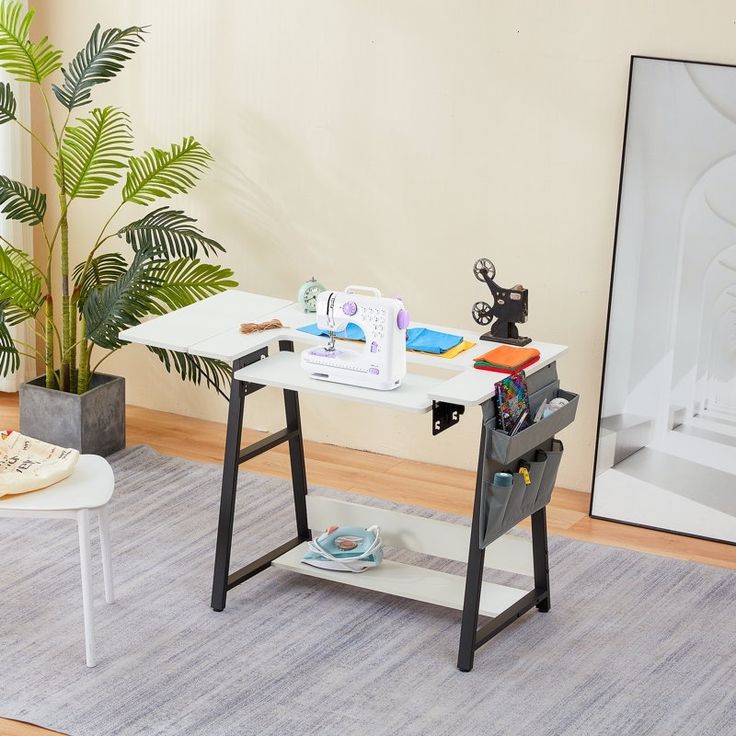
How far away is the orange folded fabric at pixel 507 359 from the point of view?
3.39m

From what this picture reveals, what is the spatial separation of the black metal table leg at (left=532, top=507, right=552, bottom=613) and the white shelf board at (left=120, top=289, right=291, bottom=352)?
38.5 inches

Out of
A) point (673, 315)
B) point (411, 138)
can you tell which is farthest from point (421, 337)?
point (411, 138)

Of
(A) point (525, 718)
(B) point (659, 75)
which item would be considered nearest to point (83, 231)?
(B) point (659, 75)

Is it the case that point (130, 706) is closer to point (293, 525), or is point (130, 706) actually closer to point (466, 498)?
point (293, 525)

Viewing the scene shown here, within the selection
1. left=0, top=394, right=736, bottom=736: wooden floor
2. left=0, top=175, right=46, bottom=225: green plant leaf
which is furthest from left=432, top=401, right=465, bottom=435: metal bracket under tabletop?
left=0, top=175, right=46, bottom=225: green plant leaf

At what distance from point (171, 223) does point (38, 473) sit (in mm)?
1545

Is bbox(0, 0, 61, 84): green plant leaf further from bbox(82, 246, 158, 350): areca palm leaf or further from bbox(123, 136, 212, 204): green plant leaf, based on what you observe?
bbox(82, 246, 158, 350): areca palm leaf

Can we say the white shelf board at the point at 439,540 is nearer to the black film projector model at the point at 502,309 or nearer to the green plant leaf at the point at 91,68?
the black film projector model at the point at 502,309

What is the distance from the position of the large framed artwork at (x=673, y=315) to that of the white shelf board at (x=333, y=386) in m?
1.09

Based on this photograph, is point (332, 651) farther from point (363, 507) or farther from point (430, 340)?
point (430, 340)

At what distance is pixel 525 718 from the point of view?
315cm

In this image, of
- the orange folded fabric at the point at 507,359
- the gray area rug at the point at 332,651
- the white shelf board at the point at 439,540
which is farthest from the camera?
the white shelf board at the point at 439,540

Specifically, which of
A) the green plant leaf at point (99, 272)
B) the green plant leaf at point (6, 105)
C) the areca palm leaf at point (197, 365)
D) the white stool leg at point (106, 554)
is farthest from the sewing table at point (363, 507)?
the green plant leaf at point (6, 105)

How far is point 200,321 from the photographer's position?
3.72 m
